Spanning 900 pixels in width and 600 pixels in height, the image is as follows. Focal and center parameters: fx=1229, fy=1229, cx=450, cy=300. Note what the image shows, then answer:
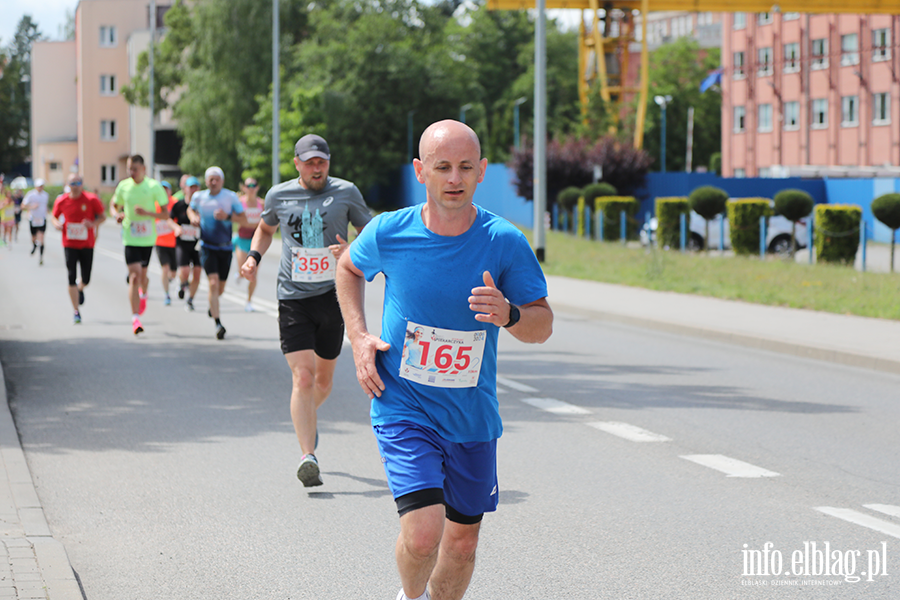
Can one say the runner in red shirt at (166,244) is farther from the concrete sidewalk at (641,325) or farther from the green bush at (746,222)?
the green bush at (746,222)

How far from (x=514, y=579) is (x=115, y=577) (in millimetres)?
1651

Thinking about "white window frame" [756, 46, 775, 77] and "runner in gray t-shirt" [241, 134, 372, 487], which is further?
"white window frame" [756, 46, 775, 77]

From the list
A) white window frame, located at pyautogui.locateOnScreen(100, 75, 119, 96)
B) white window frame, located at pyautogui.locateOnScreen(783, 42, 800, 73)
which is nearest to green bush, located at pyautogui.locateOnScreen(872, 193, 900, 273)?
white window frame, located at pyautogui.locateOnScreen(783, 42, 800, 73)

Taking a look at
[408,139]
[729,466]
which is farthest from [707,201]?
[408,139]

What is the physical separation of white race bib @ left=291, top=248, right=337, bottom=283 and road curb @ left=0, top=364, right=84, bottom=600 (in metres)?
1.84

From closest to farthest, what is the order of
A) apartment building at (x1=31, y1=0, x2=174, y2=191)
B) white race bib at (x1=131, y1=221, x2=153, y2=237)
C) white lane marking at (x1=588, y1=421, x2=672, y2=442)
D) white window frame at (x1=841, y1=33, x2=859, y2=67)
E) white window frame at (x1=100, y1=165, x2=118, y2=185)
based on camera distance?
1. white lane marking at (x1=588, y1=421, x2=672, y2=442)
2. white race bib at (x1=131, y1=221, x2=153, y2=237)
3. white window frame at (x1=841, y1=33, x2=859, y2=67)
4. apartment building at (x1=31, y1=0, x2=174, y2=191)
5. white window frame at (x1=100, y1=165, x2=118, y2=185)

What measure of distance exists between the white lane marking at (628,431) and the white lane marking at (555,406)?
488 millimetres

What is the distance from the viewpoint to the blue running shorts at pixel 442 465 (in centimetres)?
392

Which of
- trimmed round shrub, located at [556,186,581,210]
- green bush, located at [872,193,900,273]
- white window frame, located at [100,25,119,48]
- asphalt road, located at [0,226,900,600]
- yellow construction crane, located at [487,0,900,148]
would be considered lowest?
asphalt road, located at [0,226,900,600]

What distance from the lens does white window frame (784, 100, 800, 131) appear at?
202 feet

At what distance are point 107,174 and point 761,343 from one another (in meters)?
85.5

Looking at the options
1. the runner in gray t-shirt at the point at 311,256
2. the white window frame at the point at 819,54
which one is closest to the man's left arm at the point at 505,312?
the runner in gray t-shirt at the point at 311,256

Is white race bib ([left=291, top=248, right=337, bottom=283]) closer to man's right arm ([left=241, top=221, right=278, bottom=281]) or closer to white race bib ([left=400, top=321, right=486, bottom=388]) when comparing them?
man's right arm ([left=241, top=221, right=278, bottom=281])

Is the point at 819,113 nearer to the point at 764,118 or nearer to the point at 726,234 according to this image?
the point at 764,118
